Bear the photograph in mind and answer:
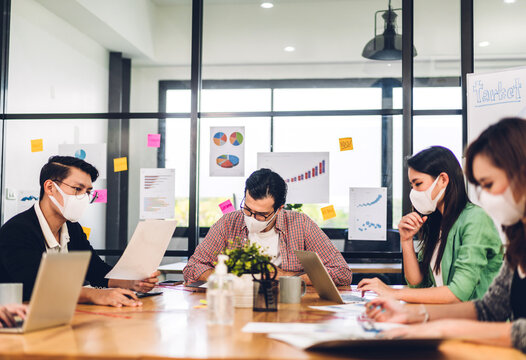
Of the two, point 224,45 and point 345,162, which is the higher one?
point 224,45

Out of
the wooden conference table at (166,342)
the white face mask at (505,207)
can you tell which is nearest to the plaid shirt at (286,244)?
the wooden conference table at (166,342)

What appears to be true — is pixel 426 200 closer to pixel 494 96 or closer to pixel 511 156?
pixel 511 156

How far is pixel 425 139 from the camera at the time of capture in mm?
3639

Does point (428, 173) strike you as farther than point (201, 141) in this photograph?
No

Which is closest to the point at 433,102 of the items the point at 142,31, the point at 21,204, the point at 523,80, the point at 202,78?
the point at 523,80

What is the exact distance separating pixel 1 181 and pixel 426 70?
304 centimetres

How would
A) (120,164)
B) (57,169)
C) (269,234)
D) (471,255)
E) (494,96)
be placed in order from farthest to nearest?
(120,164), (494,96), (269,234), (57,169), (471,255)

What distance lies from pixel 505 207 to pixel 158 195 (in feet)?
8.89

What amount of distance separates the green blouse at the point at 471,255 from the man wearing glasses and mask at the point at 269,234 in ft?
2.02

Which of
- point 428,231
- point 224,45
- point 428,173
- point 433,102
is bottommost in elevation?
point 428,231

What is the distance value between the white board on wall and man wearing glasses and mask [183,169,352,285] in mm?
1306

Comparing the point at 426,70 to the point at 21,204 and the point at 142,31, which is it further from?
the point at 21,204

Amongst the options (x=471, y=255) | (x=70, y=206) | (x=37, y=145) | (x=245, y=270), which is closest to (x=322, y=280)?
(x=245, y=270)

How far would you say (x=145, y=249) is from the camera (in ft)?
7.35
